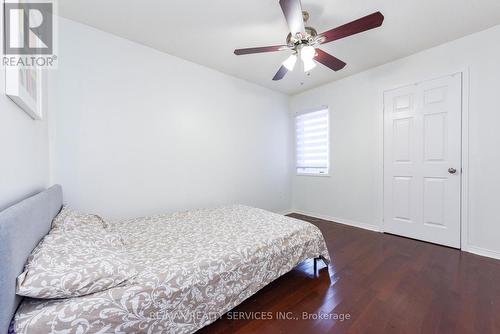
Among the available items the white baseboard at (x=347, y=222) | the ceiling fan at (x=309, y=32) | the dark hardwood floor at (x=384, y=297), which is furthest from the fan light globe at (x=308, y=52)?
the white baseboard at (x=347, y=222)

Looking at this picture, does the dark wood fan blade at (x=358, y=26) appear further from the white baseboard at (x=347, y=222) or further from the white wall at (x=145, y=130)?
the white baseboard at (x=347, y=222)

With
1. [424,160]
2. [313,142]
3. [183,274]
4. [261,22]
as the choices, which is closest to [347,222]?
[424,160]

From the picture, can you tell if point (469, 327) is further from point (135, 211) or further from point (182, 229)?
point (135, 211)

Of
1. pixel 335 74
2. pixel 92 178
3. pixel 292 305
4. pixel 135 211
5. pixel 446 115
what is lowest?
pixel 292 305

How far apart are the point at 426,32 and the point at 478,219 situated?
2.16m

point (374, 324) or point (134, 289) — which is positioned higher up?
point (134, 289)

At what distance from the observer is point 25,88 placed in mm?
1203

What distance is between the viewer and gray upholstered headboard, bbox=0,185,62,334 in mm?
705

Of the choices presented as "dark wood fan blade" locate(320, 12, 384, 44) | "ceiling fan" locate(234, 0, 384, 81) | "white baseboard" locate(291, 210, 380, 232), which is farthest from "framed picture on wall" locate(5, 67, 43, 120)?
"white baseboard" locate(291, 210, 380, 232)

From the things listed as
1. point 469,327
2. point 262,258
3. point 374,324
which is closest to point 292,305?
point 262,258

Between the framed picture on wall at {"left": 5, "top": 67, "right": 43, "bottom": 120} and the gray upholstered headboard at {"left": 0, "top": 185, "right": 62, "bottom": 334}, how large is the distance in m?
0.58

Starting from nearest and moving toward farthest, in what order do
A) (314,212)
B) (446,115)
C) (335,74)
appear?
(446,115)
(335,74)
(314,212)

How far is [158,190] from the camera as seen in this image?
2.54 m

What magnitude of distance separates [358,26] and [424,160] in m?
2.06
